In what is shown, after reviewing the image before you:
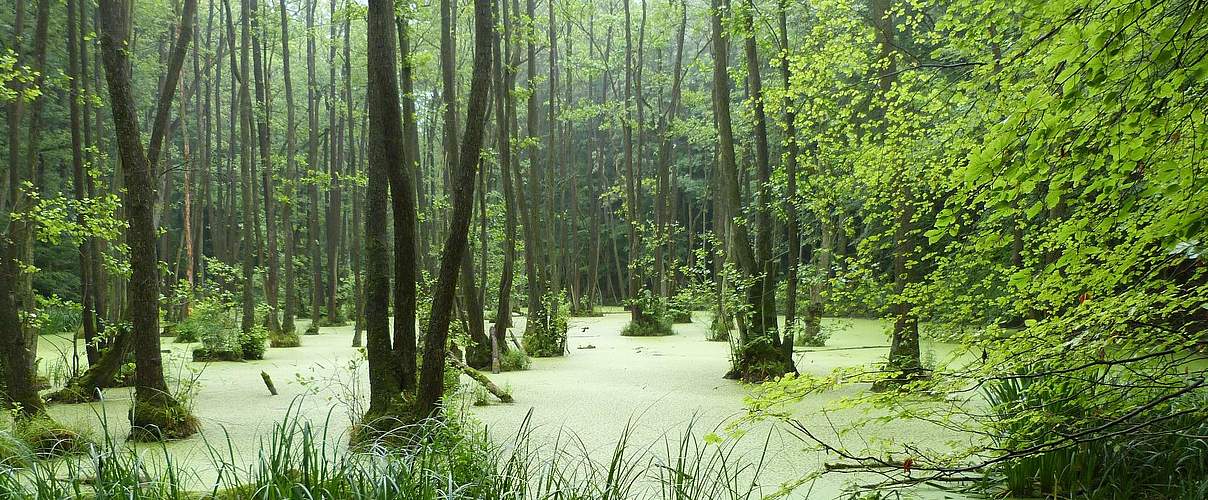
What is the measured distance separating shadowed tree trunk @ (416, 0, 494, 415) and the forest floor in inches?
21.2

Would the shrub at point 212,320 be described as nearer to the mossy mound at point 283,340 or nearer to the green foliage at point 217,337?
the green foliage at point 217,337

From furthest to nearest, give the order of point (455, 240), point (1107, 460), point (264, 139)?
point (264, 139)
point (455, 240)
point (1107, 460)

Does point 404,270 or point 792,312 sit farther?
point 792,312

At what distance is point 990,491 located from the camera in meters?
3.22

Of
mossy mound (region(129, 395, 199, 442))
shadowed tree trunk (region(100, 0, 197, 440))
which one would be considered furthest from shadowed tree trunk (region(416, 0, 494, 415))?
shadowed tree trunk (region(100, 0, 197, 440))

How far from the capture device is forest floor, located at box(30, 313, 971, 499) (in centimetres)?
392

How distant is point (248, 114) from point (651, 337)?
25.1ft

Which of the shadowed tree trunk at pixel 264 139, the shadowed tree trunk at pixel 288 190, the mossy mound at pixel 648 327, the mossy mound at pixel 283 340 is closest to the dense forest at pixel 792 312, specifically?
the shadowed tree trunk at pixel 264 139

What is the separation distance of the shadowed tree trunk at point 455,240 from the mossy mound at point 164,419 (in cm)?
141

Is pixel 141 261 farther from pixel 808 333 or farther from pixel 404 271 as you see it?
pixel 808 333

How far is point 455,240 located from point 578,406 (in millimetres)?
2086

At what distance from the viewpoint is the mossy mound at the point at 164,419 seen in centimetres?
432

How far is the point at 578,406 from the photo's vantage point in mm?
5695

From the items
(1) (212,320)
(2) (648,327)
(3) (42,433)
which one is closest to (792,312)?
(3) (42,433)
